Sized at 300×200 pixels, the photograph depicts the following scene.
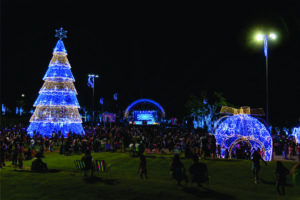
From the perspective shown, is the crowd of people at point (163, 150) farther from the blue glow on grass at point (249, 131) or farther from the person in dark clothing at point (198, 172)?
the blue glow on grass at point (249, 131)

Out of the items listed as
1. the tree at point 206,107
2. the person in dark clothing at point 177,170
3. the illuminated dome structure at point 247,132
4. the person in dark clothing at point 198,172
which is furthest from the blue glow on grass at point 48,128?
the tree at point 206,107

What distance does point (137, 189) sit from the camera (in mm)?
10828

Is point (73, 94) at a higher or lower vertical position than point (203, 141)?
higher

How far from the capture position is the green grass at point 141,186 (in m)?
10.2

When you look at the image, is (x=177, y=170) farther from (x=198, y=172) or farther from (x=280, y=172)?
(x=280, y=172)

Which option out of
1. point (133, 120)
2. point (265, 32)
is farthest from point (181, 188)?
point (133, 120)

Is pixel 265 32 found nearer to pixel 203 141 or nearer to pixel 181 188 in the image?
pixel 203 141

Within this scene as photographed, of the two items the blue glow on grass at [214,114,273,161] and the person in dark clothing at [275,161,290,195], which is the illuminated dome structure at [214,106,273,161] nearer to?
the blue glow on grass at [214,114,273,161]

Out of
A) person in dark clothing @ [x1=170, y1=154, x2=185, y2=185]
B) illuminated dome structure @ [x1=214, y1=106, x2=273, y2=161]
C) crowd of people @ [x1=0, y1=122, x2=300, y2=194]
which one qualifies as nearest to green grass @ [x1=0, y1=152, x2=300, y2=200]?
person in dark clothing @ [x1=170, y1=154, x2=185, y2=185]

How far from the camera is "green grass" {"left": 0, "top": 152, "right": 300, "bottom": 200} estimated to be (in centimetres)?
1021

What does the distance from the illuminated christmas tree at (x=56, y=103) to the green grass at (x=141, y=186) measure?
15020 mm

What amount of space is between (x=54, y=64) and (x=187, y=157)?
69.4 ft

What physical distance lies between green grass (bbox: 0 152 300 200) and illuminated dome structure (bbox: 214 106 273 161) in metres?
2.33

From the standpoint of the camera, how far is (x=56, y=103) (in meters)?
31.8
